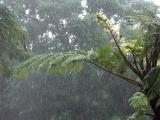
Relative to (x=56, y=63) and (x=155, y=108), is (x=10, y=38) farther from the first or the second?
(x=155, y=108)

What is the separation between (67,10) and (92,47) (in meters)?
2.58

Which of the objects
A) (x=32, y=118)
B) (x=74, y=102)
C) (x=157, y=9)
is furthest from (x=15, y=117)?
(x=157, y=9)

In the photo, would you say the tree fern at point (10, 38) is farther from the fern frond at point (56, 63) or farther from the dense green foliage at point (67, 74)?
the dense green foliage at point (67, 74)

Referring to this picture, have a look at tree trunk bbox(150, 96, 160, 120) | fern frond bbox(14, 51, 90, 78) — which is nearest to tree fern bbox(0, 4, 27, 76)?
fern frond bbox(14, 51, 90, 78)

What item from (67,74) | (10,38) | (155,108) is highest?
(155,108)

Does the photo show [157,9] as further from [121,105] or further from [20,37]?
[121,105]

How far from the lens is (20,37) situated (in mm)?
9648

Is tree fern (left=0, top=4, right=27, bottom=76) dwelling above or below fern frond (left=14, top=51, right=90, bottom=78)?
below

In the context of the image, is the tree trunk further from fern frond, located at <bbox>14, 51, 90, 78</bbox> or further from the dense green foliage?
the dense green foliage

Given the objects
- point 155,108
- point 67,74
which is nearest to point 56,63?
point 155,108

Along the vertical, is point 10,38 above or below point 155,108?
below

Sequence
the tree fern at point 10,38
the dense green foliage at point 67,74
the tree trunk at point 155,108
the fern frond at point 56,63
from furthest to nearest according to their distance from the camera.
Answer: the dense green foliage at point 67,74 < the tree fern at point 10,38 < the fern frond at point 56,63 < the tree trunk at point 155,108

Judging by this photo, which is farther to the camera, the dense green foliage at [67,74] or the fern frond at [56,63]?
the dense green foliage at [67,74]

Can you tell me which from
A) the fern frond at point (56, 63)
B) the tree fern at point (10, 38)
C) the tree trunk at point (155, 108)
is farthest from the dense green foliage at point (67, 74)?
the tree trunk at point (155, 108)
